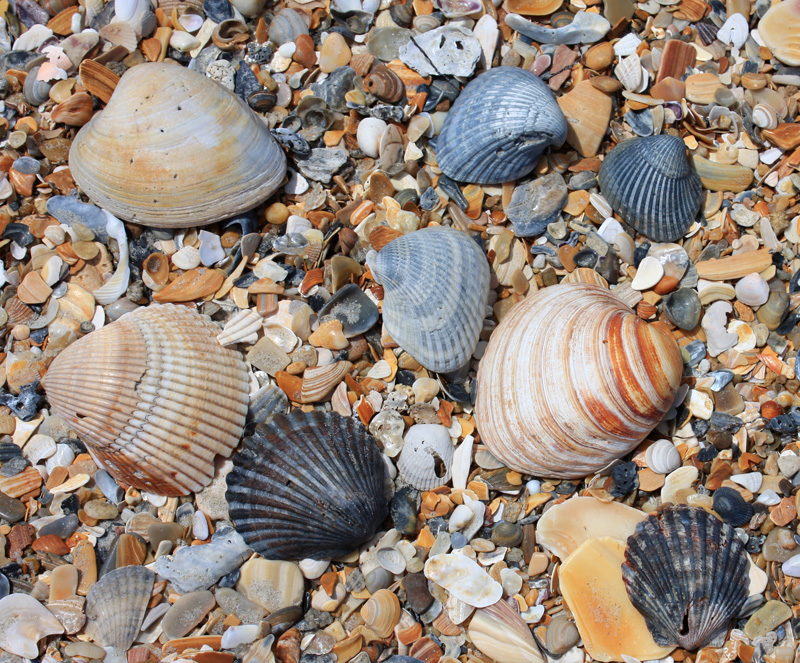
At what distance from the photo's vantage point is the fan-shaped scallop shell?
108 inches

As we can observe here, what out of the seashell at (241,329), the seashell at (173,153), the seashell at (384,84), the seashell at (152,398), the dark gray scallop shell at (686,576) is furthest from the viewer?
the seashell at (384,84)

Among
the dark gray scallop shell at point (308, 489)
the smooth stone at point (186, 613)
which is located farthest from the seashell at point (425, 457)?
the smooth stone at point (186, 613)

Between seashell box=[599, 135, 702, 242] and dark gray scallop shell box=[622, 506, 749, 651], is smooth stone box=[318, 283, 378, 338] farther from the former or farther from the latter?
dark gray scallop shell box=[622, 506, 749, 651]

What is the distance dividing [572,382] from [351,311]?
2.83ft

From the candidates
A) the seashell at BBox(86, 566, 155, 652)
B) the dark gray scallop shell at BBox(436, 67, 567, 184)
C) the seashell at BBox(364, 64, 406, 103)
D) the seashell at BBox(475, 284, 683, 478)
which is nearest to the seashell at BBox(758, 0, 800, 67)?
the dark gray scallop shell at BBox(436, 67, 567, 184)

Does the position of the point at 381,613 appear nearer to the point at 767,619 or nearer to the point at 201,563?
the point at 201,563

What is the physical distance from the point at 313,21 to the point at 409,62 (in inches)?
18.6

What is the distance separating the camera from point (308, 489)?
2.73 m

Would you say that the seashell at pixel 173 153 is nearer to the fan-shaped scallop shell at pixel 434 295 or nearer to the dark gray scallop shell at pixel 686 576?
the fan-shaped scallop shell at pixel 434 295

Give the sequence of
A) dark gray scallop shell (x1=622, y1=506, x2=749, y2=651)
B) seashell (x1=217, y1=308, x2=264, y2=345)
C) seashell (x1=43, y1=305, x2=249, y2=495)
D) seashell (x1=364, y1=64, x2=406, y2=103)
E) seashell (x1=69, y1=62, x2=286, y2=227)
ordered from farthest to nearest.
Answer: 1. seashell (x1=364, y1=64, x2=406, y2=103)
2. seashell (x1=217, y1=308, x2=264, y2=345)
3. seashell (x1=69, y1=62, x2=286, y2=227)
4. seashell (x1=43, y1=305, x2=249, y2=495)
5. dark gray scallop shell (x1=622, y1=506, x2=749, y2=651)

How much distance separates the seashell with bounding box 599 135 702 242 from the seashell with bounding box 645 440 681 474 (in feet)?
2.67

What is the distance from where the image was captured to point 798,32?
3.13 metres

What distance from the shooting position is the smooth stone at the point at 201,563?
9.00 ft

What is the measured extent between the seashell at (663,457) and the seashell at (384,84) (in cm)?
170
